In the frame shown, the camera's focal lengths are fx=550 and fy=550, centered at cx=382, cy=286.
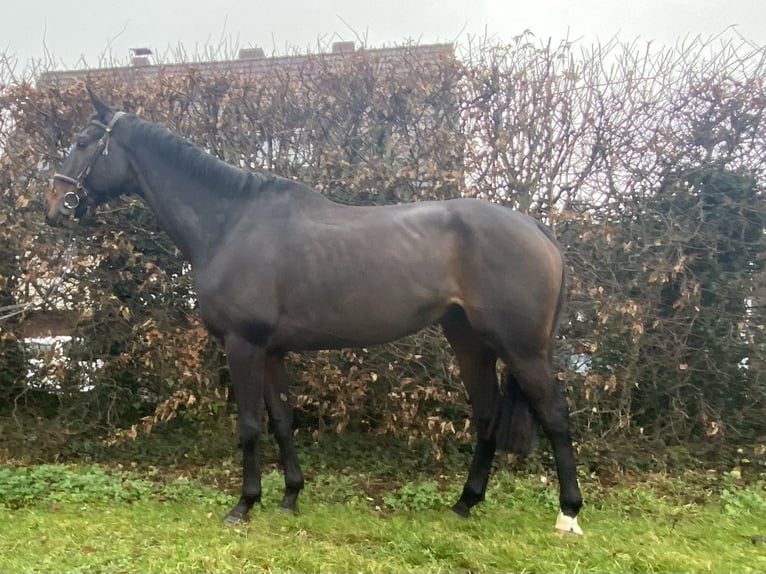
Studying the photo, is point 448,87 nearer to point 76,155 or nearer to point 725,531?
point 76,155

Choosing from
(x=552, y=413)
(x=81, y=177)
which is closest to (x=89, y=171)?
(x=81, y=177)

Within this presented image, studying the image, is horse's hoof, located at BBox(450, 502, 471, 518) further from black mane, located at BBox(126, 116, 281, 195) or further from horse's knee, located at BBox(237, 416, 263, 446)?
black mane, located at BBox(126, 116, 281, 195)

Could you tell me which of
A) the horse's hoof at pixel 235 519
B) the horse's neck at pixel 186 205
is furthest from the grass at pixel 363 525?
the horse's neck at pixel 186 205

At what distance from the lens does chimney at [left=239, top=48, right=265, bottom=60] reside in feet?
16.7

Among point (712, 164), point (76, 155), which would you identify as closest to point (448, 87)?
point (712, 164)

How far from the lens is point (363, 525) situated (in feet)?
10.3

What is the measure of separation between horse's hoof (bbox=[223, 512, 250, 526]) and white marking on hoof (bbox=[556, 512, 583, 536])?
176cm

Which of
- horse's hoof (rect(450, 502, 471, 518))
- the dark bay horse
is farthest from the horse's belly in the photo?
horse's hoof (rect(450, 502, 471, 518))

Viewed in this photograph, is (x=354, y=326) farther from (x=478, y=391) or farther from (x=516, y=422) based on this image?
(x=516, y=422)

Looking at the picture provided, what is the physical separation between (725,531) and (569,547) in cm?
103

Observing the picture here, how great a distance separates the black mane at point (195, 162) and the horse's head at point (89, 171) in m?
0.15

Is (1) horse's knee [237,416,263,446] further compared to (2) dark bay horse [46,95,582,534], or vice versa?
(1) horse's knee [237,416,263,446]

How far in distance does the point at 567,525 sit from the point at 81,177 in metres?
3.44

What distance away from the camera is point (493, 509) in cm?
348
